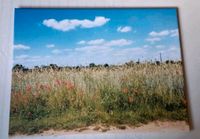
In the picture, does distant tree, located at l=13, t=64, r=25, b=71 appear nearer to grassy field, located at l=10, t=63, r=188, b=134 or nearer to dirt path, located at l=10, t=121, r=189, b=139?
grassy field, located at l=10, t=63, r=188, b=134

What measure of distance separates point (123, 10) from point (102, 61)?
0.44m

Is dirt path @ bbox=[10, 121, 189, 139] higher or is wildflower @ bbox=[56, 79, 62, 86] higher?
wildflower @ bbox=[56, 79, 62, 86]

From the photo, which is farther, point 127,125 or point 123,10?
Answer: point 123,10

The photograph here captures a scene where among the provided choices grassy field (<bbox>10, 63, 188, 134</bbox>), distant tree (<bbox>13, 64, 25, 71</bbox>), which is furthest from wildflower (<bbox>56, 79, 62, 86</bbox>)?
distant tree (<bbox>13, 64, 25, 71</bbox>)

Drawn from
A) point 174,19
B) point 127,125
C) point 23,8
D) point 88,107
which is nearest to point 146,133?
point 127,125

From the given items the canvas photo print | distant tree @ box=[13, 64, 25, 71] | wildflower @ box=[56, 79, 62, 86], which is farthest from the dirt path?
distant tree @ box=[13, 64, 25, 71]

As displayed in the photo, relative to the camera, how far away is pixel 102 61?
1752 mm

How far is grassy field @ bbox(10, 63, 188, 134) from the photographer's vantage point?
166 centimetres

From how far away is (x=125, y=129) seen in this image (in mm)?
1662

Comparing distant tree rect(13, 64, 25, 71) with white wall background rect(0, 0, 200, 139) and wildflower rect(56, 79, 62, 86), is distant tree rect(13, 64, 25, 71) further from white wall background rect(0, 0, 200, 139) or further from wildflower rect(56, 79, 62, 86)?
wildflower rect(56, 79, 62, 86)

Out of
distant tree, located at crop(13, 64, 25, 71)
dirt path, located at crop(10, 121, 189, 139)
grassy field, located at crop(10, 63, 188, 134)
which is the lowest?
dirt path, located at crop(10, 121, 189, 139)

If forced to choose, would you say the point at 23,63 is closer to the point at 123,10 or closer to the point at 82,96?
the point at 82,96

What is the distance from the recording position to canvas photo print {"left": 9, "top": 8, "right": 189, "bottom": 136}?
5.48 feet

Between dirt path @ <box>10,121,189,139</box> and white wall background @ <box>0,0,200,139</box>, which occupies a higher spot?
white wall background @ <box>0,0,200,139</box>
